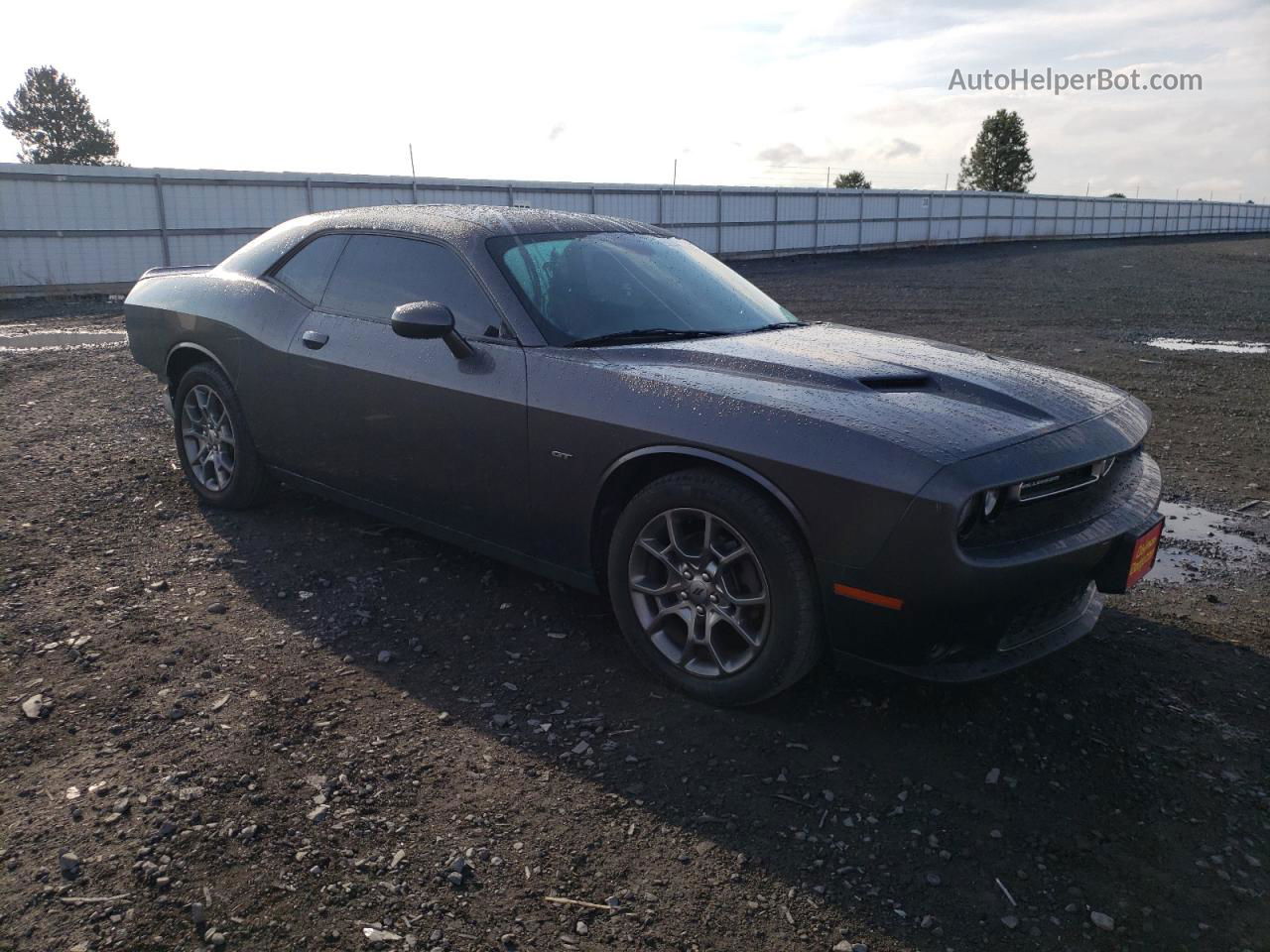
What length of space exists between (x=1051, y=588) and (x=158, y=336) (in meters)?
4.62

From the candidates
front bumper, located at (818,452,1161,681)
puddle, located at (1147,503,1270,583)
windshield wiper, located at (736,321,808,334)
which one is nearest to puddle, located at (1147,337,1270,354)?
puddle, located at (1147,503,1270,583)

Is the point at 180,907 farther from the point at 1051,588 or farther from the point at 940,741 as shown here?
the point at 1051,588

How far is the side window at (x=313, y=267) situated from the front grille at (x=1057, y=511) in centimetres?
313

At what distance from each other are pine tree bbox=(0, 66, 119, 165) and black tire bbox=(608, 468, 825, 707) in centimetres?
7077

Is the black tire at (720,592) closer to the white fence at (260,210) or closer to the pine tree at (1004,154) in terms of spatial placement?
the white fence at (260,210)

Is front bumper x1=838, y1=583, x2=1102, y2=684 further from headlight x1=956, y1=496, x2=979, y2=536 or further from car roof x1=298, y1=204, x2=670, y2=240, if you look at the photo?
car roof x1=298, y1=204, x2=670, y2=240

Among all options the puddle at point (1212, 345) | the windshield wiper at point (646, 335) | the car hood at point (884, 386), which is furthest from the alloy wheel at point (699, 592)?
the puddle at point (1212, 345)

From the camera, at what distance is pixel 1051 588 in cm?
291

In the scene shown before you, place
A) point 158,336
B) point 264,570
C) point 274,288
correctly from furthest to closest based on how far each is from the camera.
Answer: point 158,336 → point 274,288 → point 264,570

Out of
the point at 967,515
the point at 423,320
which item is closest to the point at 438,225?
the point at 423,320

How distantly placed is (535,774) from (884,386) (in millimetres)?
1672

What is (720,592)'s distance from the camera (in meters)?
3.11

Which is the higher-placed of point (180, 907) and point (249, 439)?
point (249, 439)

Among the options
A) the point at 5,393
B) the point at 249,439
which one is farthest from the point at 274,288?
the point at 5,393
